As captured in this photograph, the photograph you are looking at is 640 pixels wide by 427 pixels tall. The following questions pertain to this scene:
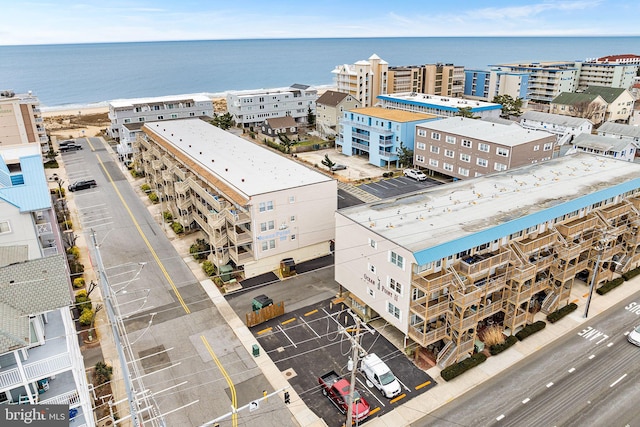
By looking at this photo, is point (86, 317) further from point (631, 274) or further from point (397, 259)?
point (631, 274)

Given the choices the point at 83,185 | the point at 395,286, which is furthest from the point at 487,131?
the point at 83,185

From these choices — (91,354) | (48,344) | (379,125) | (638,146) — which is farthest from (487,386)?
(638,146)

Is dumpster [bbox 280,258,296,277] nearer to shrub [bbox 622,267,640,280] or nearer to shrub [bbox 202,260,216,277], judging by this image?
shrub [bbox 202,260,216,277]

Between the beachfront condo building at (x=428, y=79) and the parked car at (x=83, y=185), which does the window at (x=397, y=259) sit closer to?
the parked car at (x=83, y=185)

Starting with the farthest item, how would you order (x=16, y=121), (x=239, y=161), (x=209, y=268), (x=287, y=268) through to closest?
(x=16, y=121), (x=239, y=161), (x=209, y=268), (x=287, y=268)

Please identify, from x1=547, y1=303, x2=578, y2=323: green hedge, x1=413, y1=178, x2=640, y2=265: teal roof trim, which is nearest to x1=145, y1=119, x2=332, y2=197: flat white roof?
x1=413, y1=178, x2=640, y2=265: teal roof trim

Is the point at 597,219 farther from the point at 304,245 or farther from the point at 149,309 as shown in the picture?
the point at 149,309
